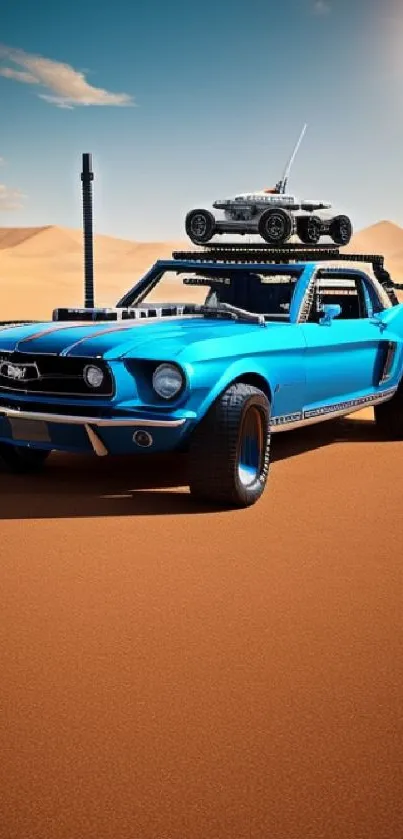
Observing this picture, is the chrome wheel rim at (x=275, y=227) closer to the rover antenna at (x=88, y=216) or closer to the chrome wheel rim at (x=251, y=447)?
the rover antenna at (x=88, y=216)

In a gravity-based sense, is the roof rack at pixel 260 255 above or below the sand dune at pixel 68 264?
above

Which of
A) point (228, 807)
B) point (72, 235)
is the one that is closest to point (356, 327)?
point (228, 807)

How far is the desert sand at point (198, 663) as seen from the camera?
310cm

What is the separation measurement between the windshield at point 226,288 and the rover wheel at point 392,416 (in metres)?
1.81

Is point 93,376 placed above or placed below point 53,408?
above

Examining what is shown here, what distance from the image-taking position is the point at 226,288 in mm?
9023

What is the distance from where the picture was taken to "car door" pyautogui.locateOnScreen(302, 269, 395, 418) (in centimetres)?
830

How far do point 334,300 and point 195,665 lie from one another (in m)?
6.06

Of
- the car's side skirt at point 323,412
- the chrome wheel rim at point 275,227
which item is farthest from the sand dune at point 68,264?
the car's side skirt at point 323,412

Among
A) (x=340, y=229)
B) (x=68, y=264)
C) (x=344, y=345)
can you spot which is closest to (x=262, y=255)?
(x=344, y=345)

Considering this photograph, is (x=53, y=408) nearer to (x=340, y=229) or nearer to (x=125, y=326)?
(x=125, y=326)

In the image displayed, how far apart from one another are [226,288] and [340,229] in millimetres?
8241

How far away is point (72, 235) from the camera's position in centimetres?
13688

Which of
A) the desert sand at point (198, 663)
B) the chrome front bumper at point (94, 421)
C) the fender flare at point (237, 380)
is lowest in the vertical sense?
the desert sand at point (198, 663)
